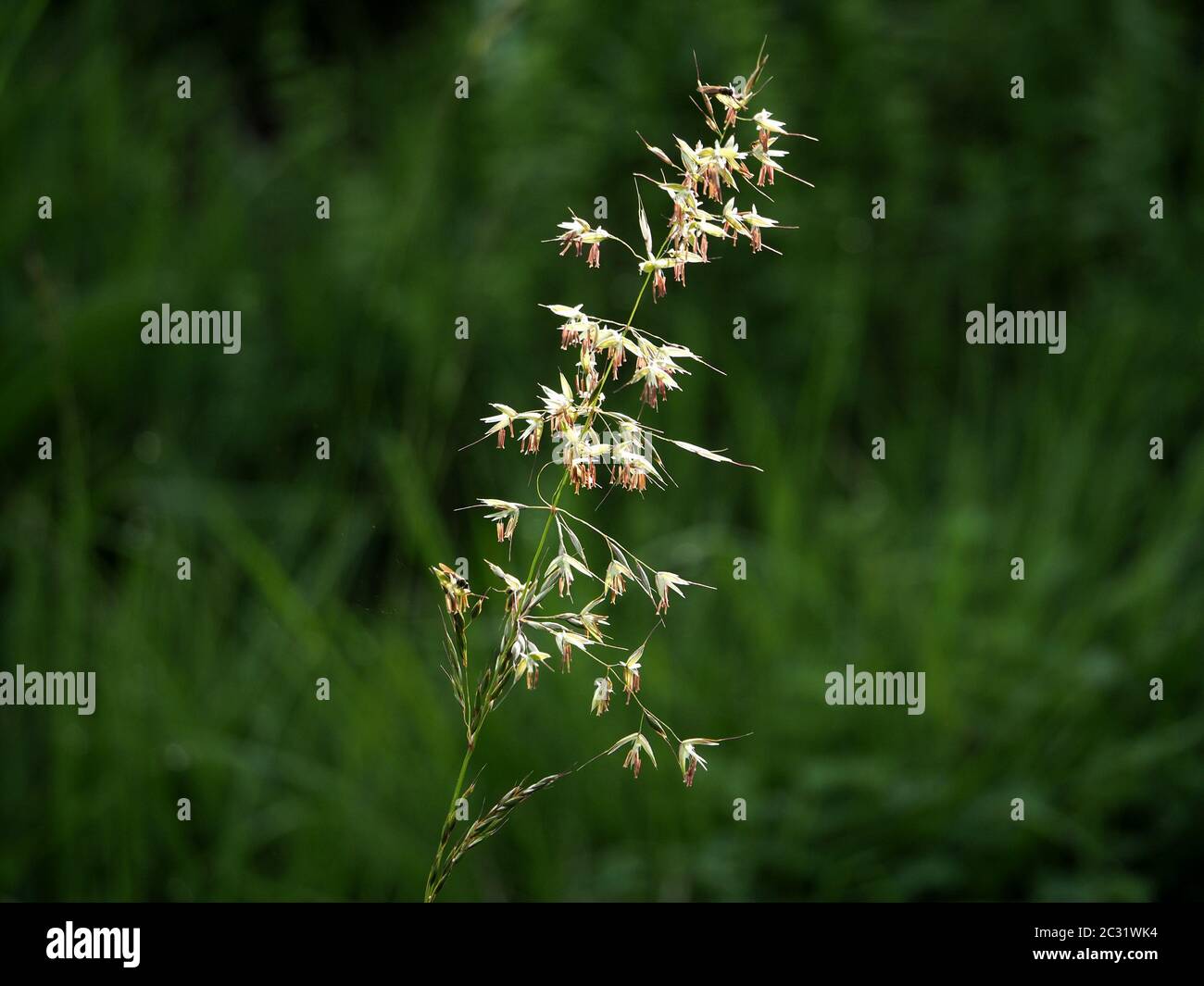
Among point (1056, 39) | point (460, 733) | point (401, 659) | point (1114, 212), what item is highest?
point (1056, 39)

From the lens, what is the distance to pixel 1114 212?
3.94 metres

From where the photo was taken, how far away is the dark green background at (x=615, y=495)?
2.54 meters

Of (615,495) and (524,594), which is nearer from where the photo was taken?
(524,594)

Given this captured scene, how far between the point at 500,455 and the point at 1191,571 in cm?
191

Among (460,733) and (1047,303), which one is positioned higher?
(1047,303)

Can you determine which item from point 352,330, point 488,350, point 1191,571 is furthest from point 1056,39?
point 352,330

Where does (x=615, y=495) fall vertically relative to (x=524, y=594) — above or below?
above

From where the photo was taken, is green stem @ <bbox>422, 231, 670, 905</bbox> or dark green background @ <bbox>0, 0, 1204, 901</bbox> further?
dark green background @ <bbox>0, 0, 1204, 901</bbox>

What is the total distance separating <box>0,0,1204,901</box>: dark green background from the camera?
254cm

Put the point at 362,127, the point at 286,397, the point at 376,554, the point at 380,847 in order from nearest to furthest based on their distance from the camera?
the point at 380,847, the point at 376,554, the point at 286,397, the point at 362,127

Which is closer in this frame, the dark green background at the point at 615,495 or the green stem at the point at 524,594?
the green stem at the point at 524,594

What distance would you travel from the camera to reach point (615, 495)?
3.24m

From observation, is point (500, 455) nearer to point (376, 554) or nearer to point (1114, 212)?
point (376, 554)

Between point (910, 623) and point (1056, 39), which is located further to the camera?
point (1056, 39)
